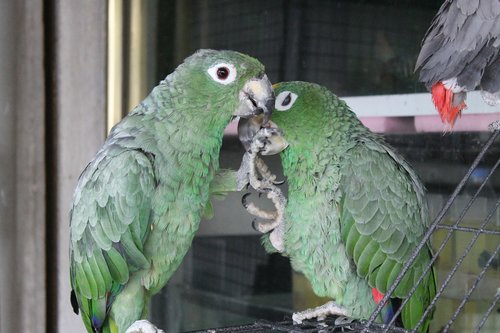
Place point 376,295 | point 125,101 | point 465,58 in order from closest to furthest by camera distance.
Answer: point 465,58
point 376,295
point 125,101

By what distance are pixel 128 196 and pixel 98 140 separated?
1.07m

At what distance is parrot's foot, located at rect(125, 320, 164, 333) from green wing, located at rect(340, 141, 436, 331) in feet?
1.07

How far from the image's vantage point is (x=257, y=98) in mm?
1050

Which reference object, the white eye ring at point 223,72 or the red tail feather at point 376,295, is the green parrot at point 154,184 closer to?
the white eye ring at point 223,72

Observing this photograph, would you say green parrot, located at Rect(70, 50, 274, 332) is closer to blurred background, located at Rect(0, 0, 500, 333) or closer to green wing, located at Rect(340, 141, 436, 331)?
green wing, located at Rect(340, 141, 436, 331)

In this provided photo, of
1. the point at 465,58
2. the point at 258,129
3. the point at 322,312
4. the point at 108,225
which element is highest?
the point at 465,58

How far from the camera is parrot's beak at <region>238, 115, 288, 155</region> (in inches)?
45.1

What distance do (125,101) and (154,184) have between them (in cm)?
112

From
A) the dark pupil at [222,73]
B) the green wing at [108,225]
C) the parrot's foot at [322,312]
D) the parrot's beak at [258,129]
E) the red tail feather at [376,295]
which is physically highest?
the dark pupil at [222,73]

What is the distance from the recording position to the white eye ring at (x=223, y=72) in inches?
41.3

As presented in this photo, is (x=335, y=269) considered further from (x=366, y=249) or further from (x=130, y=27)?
(x=130, y=27)

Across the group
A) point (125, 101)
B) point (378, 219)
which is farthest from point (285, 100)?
point (125, 101)

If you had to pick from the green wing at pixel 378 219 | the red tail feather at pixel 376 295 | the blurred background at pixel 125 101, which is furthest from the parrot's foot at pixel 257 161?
the blurred background at pixel 125 101

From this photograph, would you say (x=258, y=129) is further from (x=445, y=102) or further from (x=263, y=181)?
(x=445, y=102)
